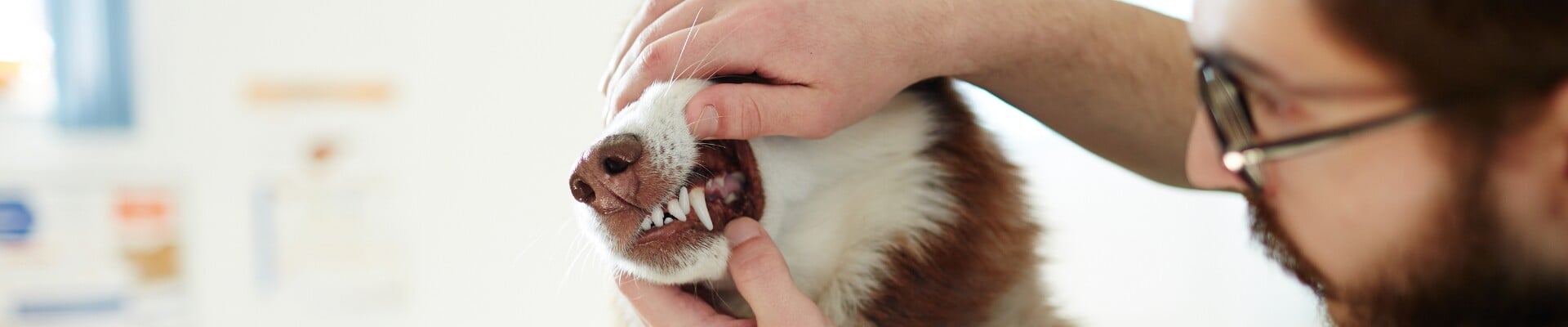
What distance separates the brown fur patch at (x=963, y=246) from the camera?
1.02 metres

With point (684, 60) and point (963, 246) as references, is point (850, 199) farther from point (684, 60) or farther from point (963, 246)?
point (684, 60)

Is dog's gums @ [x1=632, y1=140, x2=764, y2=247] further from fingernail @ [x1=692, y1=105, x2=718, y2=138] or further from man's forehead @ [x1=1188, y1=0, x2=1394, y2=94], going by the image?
man's forehead @ [x1=1188, y1=0, x2=1394, y2=94]

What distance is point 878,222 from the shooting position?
105cm

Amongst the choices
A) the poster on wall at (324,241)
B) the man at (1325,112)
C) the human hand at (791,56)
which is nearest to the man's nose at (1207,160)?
the man at (1325,112)

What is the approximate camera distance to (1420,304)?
2.07 ft

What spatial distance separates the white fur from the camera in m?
1.02

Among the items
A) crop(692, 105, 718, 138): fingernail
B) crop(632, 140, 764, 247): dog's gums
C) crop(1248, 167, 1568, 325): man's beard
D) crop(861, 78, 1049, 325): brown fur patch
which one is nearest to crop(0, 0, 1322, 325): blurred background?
crop(861, 78, 1049, 325): brown fur patch

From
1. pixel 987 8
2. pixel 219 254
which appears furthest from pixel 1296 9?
pixel 219 254

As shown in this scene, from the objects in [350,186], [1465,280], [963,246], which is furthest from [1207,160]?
[350,186]

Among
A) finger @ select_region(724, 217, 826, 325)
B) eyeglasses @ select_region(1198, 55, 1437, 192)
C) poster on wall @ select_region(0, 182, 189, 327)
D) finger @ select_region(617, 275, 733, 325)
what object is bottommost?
poster on wall @ select_region(0, 182, 189, 327)

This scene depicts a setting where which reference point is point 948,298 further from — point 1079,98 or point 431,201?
point 431,201

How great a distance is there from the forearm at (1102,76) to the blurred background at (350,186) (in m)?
1.23

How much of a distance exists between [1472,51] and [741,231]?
Result: 0.58m

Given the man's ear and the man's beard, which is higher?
the man's ear
